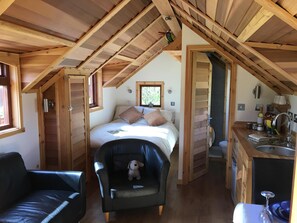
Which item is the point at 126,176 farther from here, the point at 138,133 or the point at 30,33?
the point at 30,33

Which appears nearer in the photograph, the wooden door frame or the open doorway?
the wooden door frame

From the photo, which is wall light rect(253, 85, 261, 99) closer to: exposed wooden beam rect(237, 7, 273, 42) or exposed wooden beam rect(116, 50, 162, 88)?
exposed wooden beam rect(237, 7, 273, 42)

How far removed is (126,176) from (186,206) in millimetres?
894

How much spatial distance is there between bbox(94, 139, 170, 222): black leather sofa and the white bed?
0.65m

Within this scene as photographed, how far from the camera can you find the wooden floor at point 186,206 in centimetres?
298

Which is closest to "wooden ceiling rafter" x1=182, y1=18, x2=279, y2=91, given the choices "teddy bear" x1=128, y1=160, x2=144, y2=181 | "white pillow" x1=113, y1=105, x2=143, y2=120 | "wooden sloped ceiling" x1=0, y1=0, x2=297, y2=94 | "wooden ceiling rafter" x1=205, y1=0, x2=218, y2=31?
"wooden sloped ceiling" x1=0, y1=0, x2=297, y2=94

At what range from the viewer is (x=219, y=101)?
5.62 meters

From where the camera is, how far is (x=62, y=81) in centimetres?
339

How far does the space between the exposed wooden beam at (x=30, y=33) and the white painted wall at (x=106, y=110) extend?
103 inches

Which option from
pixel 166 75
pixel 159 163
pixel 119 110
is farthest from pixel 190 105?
pixel 119 110

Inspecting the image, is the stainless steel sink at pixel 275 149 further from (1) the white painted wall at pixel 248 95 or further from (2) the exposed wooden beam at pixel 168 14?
(2) the exposed wooden beam at pixel 168 14

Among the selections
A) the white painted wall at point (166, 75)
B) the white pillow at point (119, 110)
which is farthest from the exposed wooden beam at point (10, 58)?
the white painted wall at point (166, 75)

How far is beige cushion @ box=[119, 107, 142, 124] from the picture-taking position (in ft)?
18.7

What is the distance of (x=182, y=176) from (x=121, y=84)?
3140mm
